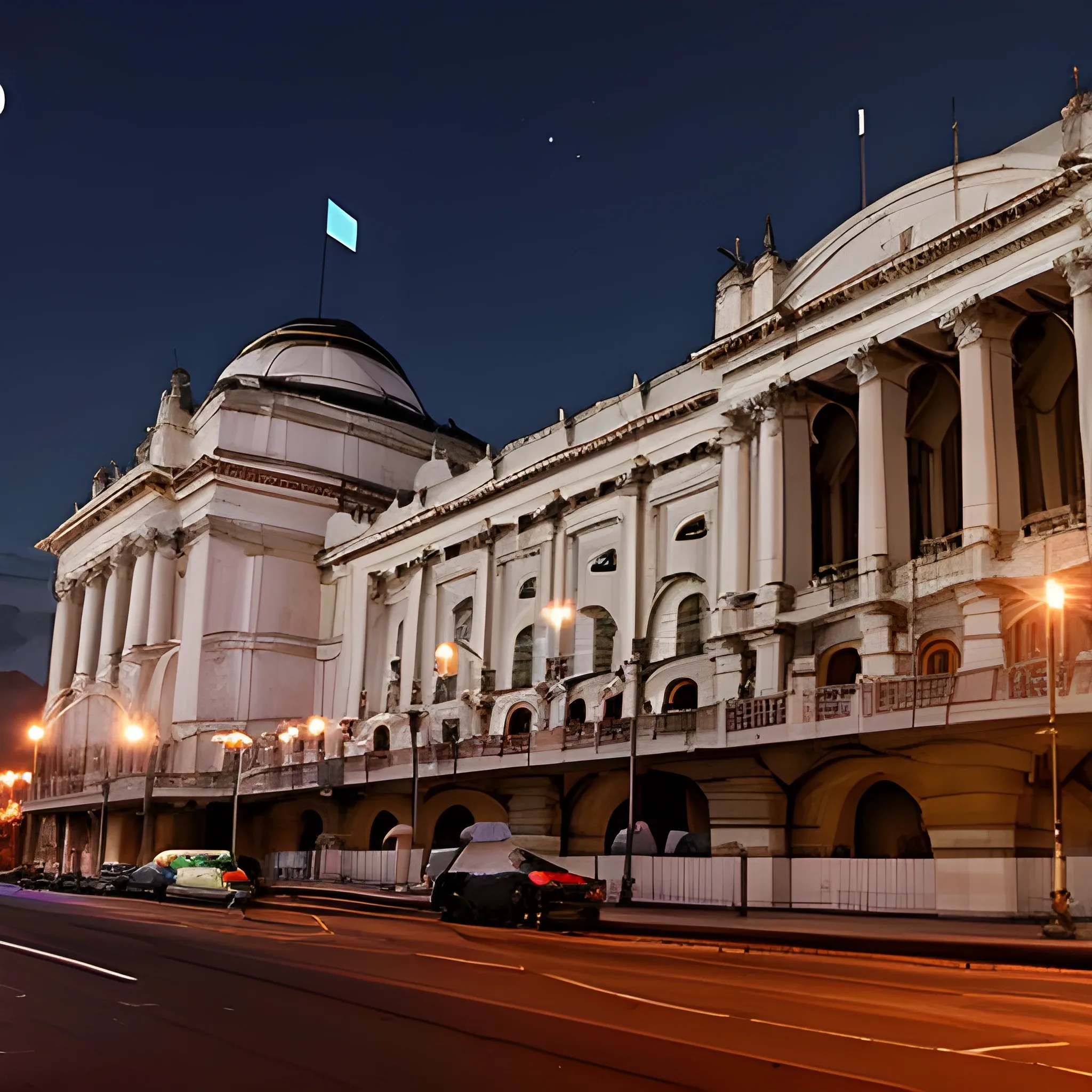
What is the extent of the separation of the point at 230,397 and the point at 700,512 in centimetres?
3043

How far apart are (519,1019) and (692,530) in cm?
3446

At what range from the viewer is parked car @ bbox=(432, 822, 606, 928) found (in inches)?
782

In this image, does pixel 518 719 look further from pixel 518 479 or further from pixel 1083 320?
pixel 1083 320

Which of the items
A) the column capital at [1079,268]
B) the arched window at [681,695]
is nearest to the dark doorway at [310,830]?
the arched window at [681,695]

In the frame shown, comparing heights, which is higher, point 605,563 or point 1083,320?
point 1083,320

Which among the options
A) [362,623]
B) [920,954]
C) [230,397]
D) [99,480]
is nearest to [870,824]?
[920,954]

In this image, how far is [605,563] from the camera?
157 feet

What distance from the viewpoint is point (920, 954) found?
17.2 meters

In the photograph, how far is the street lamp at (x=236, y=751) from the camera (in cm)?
4131

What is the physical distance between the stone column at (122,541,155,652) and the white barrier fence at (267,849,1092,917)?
126 feet

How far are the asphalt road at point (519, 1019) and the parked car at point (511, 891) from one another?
338cm

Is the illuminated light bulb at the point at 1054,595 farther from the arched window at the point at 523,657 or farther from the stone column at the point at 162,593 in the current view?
the stone column at the point at 162,593

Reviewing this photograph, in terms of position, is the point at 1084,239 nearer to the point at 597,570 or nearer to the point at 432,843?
the point at 597,570

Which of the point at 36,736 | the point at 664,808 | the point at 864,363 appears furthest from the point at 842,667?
the point at 36,736
